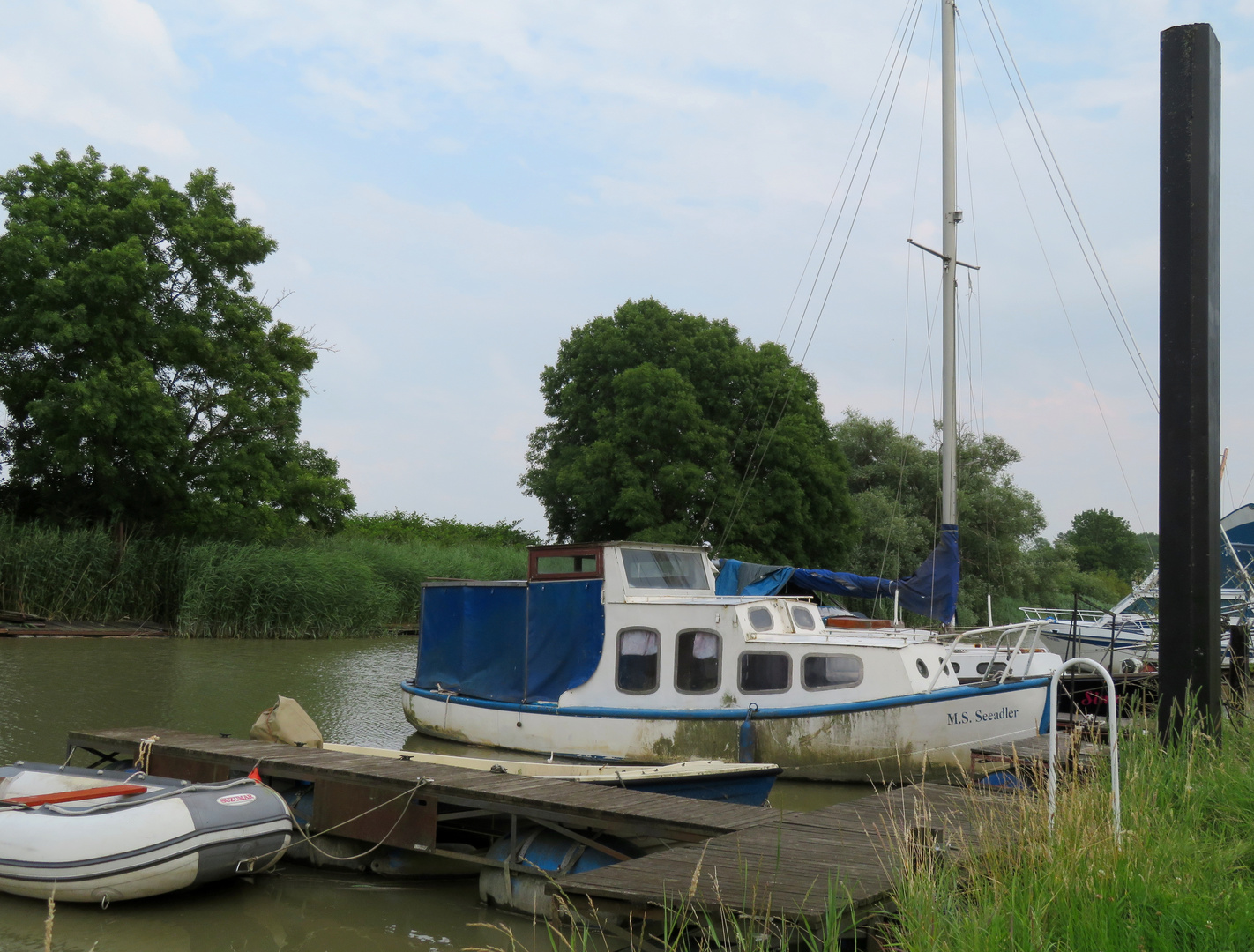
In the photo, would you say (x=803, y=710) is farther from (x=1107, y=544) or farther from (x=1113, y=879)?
(x=1107, y=544)

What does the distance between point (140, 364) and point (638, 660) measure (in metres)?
21.3

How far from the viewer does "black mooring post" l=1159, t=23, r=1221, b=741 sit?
5.97 m

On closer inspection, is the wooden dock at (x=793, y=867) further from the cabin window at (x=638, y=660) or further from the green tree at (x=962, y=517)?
the green tree at (x=962, y=517)

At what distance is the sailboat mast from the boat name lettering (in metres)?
5.03

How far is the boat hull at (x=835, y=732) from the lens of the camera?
1215 cm

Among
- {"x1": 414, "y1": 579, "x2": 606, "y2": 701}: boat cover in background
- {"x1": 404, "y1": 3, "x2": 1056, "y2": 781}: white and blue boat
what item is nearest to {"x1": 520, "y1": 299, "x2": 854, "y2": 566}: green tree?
{"x1": 414, "y1": 579, "x2": 606, "y2": 701}: boat cover in background

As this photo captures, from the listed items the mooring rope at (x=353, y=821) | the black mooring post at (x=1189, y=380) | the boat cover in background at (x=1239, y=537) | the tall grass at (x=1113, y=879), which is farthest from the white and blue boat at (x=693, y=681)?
the boat cover in background at (x=1239, y=537)

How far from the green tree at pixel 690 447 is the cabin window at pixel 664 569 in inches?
657

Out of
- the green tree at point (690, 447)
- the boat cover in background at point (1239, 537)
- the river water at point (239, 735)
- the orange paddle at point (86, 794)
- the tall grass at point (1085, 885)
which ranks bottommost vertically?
the river water at point (239, 735)

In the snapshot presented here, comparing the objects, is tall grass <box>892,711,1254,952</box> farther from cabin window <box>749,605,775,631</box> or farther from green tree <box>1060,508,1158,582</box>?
green tree <box>1060,508,1158,582</box>

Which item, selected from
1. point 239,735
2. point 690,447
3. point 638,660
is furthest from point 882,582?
point 690,447

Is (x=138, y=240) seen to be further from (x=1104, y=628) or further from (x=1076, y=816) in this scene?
(x=1076, y=816)

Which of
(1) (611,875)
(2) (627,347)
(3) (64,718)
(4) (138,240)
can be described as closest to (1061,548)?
(2) (627,347)

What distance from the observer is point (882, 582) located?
15.7 m
